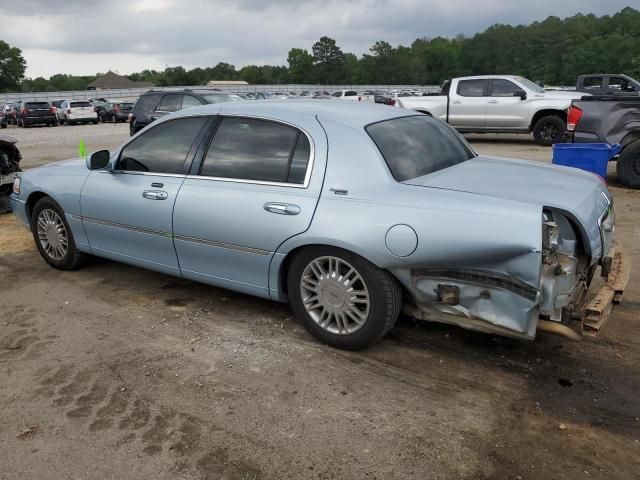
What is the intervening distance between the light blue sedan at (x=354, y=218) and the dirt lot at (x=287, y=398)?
0.37 metres

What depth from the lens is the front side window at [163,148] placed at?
A: 4336mm

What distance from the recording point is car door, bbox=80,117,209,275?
4.31 m

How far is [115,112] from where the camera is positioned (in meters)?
34.5

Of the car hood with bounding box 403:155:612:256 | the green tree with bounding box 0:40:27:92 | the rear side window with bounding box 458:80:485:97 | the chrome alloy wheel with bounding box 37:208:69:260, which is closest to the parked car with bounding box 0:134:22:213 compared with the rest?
the chrome alloy wheel with bounding box 37:208:69:260

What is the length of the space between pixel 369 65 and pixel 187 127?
397 ft

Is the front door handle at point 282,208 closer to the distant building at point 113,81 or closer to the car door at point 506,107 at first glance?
the car door at point 506,107

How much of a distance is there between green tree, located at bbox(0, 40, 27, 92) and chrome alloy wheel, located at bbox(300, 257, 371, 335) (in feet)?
376

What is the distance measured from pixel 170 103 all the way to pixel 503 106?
8.59 meters

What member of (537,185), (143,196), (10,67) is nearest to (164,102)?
(143,196)

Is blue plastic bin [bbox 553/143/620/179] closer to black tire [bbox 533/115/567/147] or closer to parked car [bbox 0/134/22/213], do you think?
black tire [bbox 533/115/567/147]

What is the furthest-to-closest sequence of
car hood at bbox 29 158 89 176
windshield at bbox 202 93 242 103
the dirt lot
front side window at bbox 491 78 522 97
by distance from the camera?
front side window at bbox 491 78 522 97 → windshield at bbox 202 93 242 103 → car hood at bbox 29 158 89 176 → the dirt lot

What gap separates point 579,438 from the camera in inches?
111

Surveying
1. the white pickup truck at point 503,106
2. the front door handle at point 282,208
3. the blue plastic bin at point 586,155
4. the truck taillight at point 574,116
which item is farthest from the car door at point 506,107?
the front door handle at point 282,208

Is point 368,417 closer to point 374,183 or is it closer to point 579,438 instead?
point 579,438
